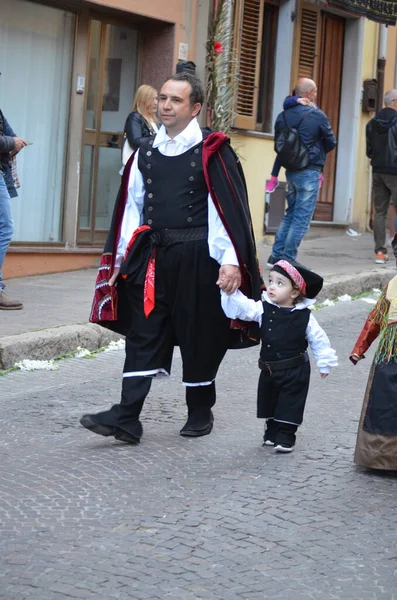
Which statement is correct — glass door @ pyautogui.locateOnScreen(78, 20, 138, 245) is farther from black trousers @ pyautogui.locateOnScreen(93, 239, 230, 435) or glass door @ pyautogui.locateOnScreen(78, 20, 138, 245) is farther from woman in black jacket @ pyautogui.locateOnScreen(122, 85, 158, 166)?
black trousers @ pyautogui.locateOnScreen(93, 239, 230, 435)

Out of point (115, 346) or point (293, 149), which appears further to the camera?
point (293, 149)

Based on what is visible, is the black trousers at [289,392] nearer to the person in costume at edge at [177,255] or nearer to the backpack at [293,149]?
the person in costume at edge at [177,255]

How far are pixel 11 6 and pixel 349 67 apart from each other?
7391mm

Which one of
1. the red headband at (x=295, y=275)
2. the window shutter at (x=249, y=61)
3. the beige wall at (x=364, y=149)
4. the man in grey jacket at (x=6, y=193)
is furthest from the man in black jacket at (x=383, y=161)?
the red headband at (x=295, y=275)

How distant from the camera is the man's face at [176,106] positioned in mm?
5773

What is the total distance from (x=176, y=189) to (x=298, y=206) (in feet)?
20.7

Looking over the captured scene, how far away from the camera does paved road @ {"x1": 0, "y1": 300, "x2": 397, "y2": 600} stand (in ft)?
13.1

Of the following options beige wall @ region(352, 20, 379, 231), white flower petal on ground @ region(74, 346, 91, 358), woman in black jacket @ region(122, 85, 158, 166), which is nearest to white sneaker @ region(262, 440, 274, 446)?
white flower petal on ground @ region(74, 346, 91, 358)

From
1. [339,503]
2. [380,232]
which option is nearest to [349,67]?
[380,232]

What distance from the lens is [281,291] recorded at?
578 centimetres

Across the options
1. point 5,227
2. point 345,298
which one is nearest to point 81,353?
point 5,227

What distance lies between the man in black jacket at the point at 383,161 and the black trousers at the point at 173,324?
8091 mm

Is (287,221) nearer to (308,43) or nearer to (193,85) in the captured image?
(308,43)

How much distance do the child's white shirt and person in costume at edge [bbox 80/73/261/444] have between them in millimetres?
60
